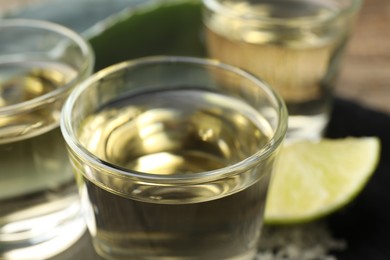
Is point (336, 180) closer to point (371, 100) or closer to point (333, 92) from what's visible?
point (333, 92)

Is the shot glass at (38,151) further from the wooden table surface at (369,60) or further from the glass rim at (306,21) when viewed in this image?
the wooden table surface at (369,60)

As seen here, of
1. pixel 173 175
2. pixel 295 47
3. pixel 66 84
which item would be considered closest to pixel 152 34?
pixel 295 47

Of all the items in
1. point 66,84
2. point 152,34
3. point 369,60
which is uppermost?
point 66,84

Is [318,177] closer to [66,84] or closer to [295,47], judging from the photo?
[295,47]

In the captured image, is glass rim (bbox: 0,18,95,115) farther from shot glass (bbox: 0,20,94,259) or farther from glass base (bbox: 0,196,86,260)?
glass base (bbox: 0,196,86,260)

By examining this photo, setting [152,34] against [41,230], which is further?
[152,34]

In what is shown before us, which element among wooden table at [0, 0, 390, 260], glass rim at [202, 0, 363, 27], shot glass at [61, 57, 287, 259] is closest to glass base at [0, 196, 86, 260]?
shot glass at [61, 57, 287, 259]

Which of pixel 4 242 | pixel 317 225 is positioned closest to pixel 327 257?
pixel 317 225
